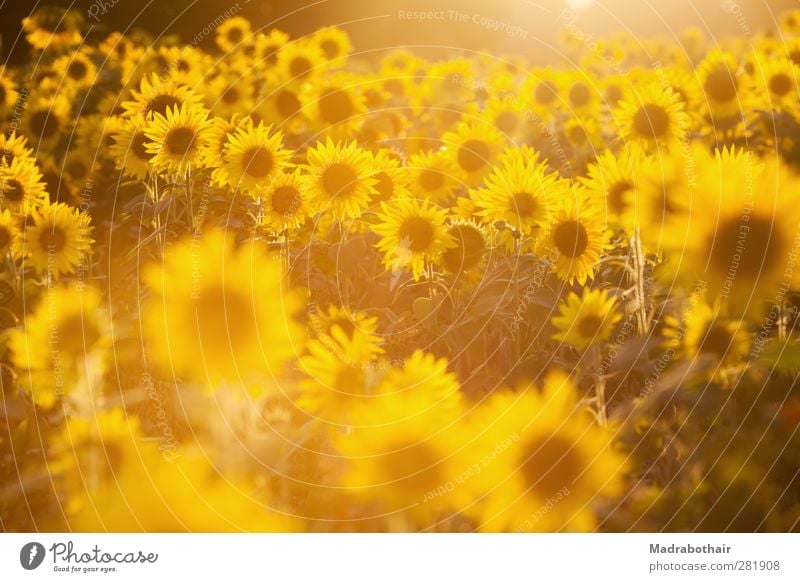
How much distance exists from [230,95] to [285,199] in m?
0.42

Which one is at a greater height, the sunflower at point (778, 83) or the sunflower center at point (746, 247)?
the sunflower at point (778, 83)

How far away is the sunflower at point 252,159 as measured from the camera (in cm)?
115

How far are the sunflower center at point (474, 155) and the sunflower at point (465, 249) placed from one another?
0.22m

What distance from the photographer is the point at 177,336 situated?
0.97m

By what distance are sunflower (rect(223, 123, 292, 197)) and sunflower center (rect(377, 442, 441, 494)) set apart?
18.7 inches

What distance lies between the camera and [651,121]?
1.28 m

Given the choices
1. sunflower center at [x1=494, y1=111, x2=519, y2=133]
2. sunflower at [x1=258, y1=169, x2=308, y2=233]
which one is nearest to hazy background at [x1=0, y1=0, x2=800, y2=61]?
sunflower center at [x1=494, y1=111, x2=519, y2=133]

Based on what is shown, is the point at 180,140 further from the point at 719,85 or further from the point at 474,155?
the point at 719,85

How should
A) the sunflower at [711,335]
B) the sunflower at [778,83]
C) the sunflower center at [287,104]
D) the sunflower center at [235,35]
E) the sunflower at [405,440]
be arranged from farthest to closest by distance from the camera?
the sunflower at [778,83] → the sunflower center at [287,104] → the sunflower center at [235,35] → the sunflower at [711,335] → the sunflower at [405,440]

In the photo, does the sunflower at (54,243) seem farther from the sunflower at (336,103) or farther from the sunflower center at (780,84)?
the sunflower center at (780,84)

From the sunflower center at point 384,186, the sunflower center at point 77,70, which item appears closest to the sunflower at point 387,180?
the sunflower center at point 384,186

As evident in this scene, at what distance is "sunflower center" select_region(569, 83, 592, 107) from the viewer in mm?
1530

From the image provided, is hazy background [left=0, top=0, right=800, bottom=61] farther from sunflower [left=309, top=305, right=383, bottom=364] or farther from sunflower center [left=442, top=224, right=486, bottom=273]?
sunflower [left=309, top=305, right=383, bottom=364]

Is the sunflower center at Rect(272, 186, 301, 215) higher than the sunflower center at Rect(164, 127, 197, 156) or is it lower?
lower
